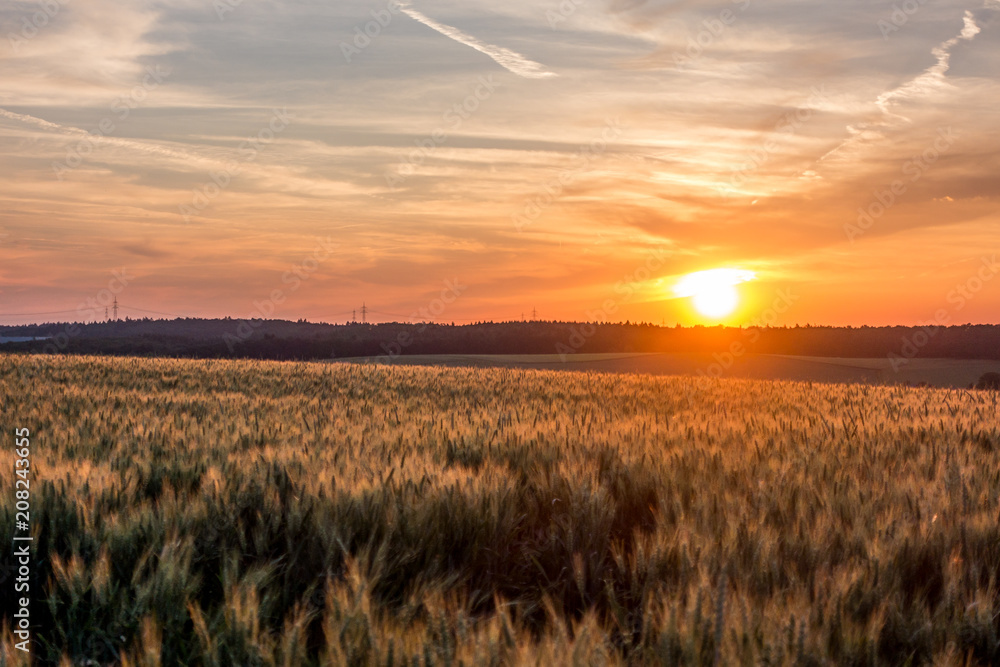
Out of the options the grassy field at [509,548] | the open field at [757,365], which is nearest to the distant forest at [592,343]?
the open field at [757,365]

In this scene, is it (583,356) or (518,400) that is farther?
(583,356)

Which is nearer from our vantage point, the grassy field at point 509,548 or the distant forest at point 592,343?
the grassy field at point 509,548

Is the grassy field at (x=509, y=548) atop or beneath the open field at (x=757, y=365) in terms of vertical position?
atop

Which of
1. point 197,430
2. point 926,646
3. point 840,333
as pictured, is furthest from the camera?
point 840,333

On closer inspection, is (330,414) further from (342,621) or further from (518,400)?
(342,621)

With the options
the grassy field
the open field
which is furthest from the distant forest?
the grassy field

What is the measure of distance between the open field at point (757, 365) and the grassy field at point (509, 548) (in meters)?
30.9

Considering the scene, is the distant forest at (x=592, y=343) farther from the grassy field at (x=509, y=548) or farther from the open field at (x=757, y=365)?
the grassy field at (x=509, y=548)

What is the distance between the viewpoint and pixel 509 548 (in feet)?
11.8

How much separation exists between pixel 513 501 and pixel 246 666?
182cm

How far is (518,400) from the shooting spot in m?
10.2

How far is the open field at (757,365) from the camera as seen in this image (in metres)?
37.8

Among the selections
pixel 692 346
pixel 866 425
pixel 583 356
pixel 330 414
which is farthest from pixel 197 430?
pixel 692 346

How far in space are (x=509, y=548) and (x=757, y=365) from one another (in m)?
45.2
